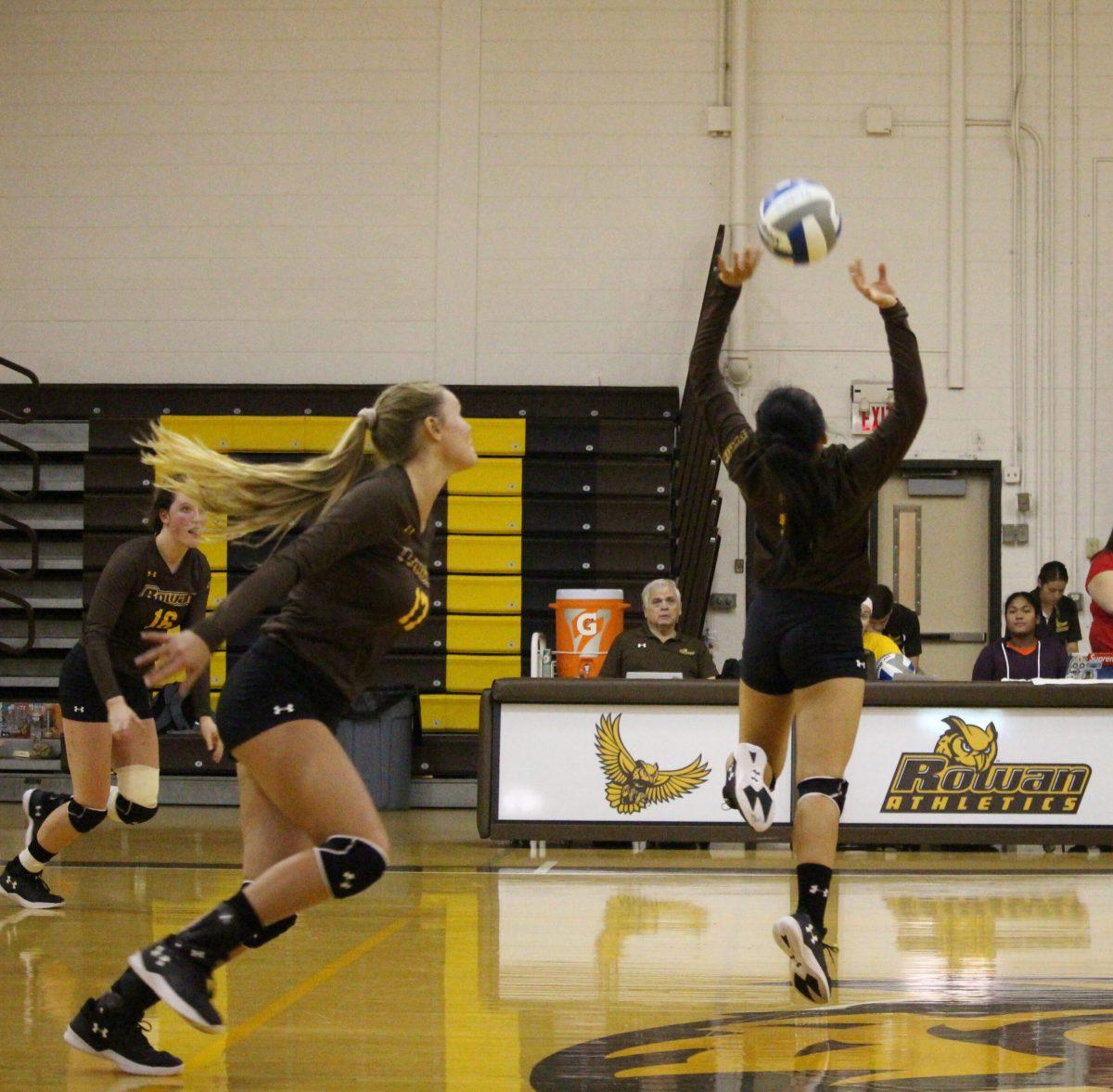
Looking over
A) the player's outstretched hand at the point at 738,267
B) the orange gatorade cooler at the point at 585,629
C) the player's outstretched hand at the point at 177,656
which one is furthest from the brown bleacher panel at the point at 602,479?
the player's outstretched hand at the point at 177,656

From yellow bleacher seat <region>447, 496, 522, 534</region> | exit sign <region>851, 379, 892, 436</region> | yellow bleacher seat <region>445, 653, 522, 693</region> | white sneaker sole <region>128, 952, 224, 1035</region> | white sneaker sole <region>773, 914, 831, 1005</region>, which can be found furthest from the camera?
exit sign <region>851, 379, 892, 436</region>

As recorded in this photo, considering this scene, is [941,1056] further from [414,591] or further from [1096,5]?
[1096,5]

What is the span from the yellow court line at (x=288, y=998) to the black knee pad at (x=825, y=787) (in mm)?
1549

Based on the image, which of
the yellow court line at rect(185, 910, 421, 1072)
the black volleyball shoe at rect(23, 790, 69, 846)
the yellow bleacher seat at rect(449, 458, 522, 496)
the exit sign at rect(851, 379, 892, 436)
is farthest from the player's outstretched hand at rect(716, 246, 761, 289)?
the exit sign at rect(851, 379, 892, 436)

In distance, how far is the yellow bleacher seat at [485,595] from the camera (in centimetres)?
1170

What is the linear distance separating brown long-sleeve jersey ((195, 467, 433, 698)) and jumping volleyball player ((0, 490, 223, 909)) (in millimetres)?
2252

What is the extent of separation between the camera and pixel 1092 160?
1224 centimetres

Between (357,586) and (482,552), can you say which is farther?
(482,552)

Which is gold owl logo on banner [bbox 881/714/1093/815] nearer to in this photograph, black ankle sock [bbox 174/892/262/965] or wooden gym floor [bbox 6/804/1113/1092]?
wooden gym floor [bbox 6/804/1113/1092]

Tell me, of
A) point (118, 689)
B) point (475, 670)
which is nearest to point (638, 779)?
point (118, 689)

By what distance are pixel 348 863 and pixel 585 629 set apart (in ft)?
→ 21.8

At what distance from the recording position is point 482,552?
11758 millimetres

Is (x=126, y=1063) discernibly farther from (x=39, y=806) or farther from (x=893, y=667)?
(x=893, y=667)

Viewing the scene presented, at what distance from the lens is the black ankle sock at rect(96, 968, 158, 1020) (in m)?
3.22
